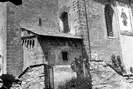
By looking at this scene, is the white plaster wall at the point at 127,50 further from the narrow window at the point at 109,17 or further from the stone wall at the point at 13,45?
the stone wall at the point at 13,45

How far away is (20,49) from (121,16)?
28.4 feet

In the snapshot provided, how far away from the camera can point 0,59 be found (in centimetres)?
1258

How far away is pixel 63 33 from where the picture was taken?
13719mm

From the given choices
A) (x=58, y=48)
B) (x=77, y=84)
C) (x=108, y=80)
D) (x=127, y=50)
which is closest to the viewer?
(x=77, y=84)

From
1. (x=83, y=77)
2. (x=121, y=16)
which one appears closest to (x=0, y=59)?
(x=83, y=77)

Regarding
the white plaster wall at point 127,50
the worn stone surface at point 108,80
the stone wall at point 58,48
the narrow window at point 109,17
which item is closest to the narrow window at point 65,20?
the stone wall at point 58,48

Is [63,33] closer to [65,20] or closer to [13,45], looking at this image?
[65,20]

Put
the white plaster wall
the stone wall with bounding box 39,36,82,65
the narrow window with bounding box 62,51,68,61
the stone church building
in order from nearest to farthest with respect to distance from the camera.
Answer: the stone wall with bounding box 39,36,82,65 < the stone church building < the narrow window with bounding box 62,51,68,61 < the white plaster wall

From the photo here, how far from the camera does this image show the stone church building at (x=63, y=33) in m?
12.0

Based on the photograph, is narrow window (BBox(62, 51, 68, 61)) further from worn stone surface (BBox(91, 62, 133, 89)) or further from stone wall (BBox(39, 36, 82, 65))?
worn stone surface (BBox(91, 62, 133, 89))

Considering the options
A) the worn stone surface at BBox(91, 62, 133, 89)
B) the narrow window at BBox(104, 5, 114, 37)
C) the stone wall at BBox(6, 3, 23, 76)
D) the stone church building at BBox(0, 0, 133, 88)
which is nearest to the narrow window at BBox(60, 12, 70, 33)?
the stone church building at BBox(0, 0, 133, 88)

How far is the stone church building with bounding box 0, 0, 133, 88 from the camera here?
12.0 metres

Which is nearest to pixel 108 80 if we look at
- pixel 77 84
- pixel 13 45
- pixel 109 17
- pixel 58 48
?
pixel 77 84

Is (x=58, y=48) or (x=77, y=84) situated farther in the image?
(x=58, y=48)
